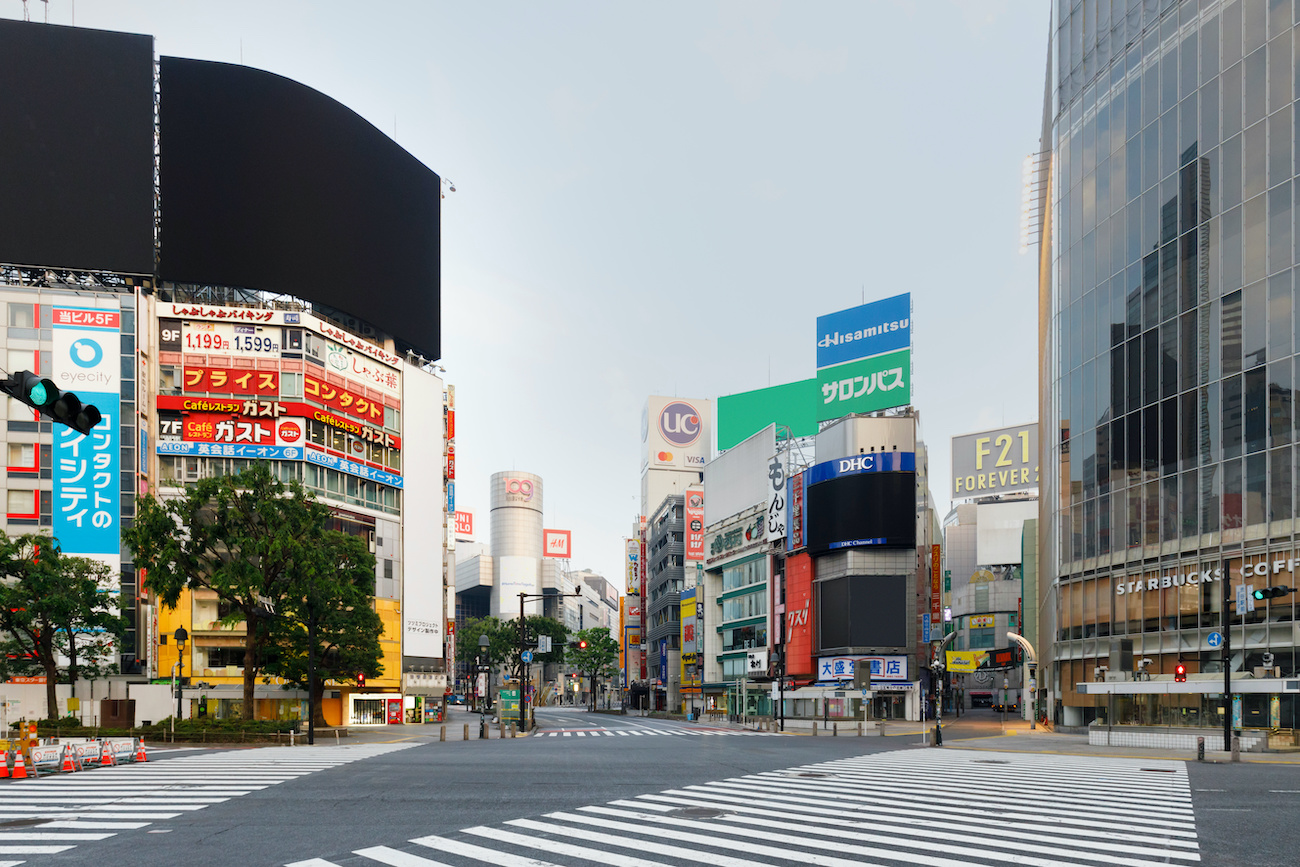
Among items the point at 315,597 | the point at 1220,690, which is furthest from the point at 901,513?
the point at 315,597

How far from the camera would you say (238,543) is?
49375mm

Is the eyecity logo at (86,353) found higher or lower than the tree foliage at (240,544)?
higher

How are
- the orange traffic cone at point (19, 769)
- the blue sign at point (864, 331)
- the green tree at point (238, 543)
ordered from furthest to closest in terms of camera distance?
the blue sign at point (864, 331) → the green tree at point (238, 543) → the orange traffic cone at point (19, 769)

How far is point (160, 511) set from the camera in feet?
163

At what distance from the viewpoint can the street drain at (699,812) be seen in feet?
58.1

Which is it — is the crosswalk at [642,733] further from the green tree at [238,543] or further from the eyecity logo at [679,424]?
the eyecity logo at [679,424]

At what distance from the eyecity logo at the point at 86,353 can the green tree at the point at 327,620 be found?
24290 mm

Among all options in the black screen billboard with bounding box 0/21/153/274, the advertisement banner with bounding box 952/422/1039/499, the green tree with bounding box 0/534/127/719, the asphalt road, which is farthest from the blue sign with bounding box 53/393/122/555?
the advertisement banner with bounding box 952/422/1039/499

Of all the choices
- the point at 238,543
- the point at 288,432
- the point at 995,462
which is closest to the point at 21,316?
the point at 288,432

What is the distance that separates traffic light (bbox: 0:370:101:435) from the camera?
12.0m

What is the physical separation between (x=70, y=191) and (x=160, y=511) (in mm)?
36252

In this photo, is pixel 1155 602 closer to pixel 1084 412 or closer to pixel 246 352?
pixel 1084 412

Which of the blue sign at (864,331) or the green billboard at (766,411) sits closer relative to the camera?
the blue sign at (864,331)

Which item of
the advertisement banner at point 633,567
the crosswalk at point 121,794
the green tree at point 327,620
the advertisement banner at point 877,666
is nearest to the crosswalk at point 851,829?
the crosswalk at point 121,794
